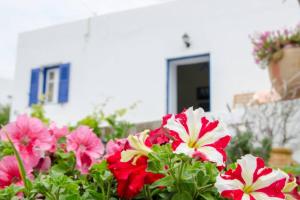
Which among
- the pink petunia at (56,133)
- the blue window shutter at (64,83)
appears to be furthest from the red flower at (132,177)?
the blue window shutter at (64,83)

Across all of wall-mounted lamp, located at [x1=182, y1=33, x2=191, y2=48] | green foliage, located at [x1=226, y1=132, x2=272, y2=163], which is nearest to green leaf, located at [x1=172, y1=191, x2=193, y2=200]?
green foliage, located at [x1=226, y1=132, x2=272, y2=163]

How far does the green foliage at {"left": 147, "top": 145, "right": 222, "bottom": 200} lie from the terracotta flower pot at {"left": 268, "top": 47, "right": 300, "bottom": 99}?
2.85 meters

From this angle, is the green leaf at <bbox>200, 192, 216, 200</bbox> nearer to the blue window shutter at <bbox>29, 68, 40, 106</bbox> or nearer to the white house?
the white house

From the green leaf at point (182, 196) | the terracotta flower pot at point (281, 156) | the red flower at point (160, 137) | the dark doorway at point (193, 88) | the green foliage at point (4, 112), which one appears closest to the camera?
the green leaf at point (182, 196)

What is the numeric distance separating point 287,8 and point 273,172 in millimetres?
6783

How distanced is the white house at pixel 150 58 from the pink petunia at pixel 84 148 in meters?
5.34

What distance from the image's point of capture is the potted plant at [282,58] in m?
3.42

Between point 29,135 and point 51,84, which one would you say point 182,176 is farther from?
point 51,84

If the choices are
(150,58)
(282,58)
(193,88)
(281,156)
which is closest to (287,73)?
(282,58)

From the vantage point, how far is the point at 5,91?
14977 millimetres

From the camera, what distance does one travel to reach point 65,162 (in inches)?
40.4

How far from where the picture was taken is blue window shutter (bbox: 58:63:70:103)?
9195mm

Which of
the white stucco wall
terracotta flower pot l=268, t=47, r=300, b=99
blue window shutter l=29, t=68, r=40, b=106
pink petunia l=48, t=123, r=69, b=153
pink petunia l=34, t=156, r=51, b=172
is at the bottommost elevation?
pink petunia l=34, t=156, r=51, b=172

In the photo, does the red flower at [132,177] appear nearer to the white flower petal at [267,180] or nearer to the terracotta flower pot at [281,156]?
the white flower petal at [267,180]
